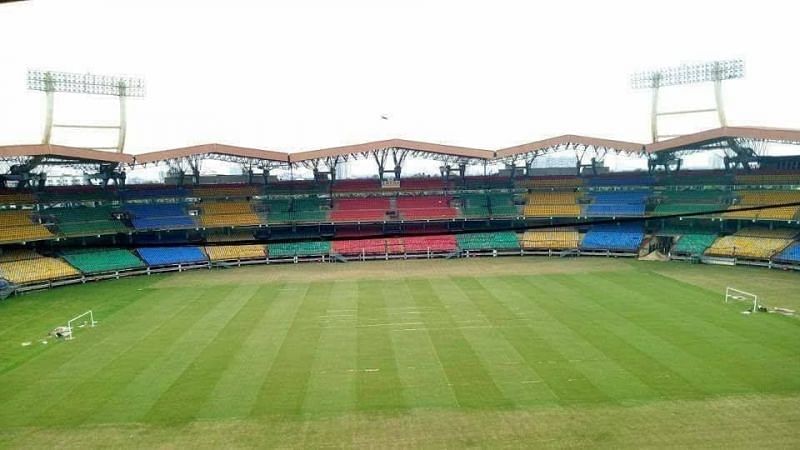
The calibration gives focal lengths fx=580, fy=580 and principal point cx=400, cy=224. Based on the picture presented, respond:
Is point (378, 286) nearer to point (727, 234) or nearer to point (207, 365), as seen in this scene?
point (207, 365)

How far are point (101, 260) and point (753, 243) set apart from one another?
5036cm

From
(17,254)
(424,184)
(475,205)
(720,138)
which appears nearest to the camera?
(17,254)

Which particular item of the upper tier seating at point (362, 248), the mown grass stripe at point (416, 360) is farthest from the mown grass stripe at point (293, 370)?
the upper tier seating at point (362, 248)

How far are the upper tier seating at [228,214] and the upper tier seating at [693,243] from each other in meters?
35.8

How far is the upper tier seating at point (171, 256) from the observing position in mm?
47228

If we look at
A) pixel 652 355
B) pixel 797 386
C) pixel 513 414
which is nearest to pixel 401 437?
pixel 513 414

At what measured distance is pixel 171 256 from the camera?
48.5m

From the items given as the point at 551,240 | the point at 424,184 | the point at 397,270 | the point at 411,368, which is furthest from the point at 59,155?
the point at 551,240

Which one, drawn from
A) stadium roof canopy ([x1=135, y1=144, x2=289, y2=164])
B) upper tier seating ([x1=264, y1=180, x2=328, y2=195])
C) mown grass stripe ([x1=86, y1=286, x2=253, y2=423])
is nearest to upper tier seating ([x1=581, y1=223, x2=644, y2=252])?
upper tier seating ([x1=264, y1=180, x2=328, y2=195])

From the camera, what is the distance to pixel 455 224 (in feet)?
188

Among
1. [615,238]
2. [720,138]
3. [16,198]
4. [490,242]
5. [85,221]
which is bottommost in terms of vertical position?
[490,242]

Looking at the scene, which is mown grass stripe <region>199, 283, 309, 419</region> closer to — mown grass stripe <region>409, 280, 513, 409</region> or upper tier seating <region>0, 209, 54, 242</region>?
mown grass stripe <region>409, 280, 513, 409</region>

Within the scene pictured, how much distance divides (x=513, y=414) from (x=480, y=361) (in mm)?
4778

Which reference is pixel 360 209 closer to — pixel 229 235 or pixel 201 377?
Result: pixel 229 235
